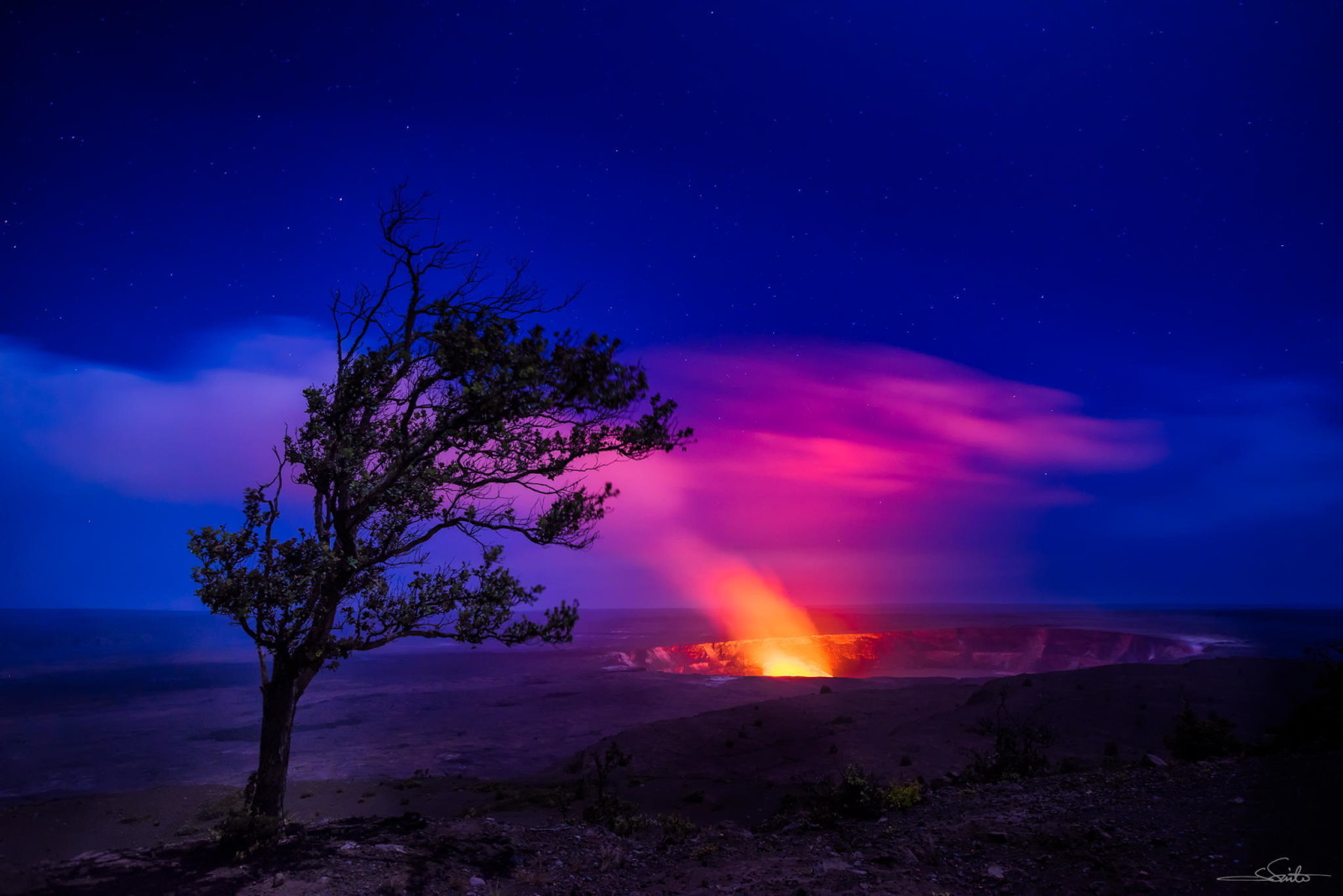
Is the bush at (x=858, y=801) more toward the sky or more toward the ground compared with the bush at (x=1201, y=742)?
more toward the ground

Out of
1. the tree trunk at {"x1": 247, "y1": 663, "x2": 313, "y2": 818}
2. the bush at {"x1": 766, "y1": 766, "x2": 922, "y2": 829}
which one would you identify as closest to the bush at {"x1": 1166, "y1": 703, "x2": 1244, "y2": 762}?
the bush at {"x1": 766, "y1": 766, "x2": 922, "y2": 829}

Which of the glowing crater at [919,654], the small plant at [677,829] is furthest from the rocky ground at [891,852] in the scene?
the glowing crater at [919,654]

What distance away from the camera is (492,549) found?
13766 mm

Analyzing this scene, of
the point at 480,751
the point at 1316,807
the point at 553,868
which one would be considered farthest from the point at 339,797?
the point at 1316,807

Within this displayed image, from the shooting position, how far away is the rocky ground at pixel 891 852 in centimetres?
932

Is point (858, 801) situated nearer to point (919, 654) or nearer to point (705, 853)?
point (705, 853)

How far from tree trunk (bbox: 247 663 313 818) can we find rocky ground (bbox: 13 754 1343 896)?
0.88m

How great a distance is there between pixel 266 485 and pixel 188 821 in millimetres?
22002

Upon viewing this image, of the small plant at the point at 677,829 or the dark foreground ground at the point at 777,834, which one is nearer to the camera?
the dark foreground ground at the point at 777,834

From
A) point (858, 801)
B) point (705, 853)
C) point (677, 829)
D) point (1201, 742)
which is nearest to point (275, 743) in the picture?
point (705, 853)
